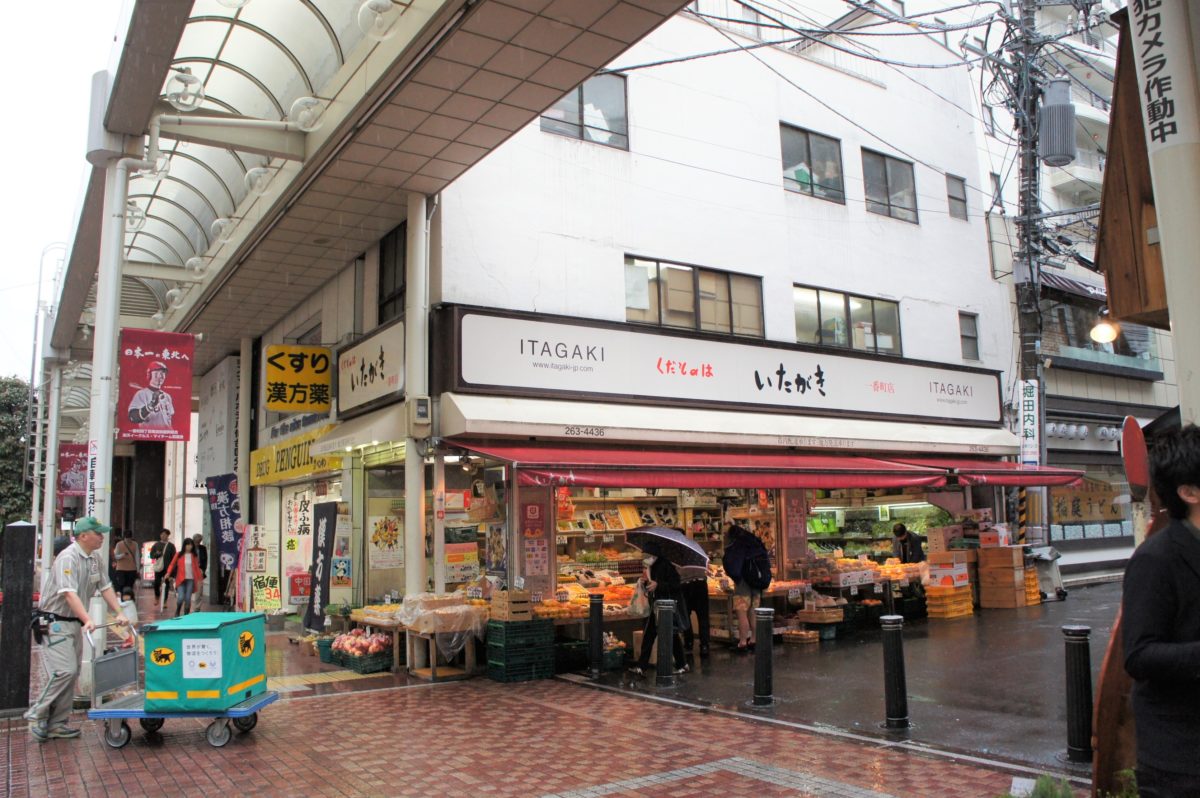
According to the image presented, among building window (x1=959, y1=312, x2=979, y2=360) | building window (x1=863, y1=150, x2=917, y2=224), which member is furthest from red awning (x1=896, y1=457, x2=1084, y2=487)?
building window (x1=863, y1=150, x2=917, y2=224)

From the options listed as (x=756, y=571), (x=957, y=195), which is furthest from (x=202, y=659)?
(x=957, y=195)

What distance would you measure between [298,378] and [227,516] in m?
3.24

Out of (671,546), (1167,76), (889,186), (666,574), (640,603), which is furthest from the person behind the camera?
(889,186)

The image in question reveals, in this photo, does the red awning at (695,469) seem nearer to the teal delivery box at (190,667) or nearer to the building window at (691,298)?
the building window at (691,298)

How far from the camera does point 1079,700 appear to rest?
6.62 meters

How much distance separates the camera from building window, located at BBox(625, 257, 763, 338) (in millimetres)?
14828

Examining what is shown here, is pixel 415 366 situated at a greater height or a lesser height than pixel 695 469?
greater

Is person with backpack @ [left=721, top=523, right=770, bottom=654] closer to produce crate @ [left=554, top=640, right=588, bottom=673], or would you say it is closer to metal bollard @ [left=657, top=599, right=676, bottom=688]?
produce crate @ [left=554, top=640, right=588, bottom=673]

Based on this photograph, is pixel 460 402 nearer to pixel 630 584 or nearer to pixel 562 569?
pixel 562 569

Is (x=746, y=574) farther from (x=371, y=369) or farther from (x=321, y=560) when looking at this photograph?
(x=321, y=560)

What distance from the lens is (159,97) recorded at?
10344mm

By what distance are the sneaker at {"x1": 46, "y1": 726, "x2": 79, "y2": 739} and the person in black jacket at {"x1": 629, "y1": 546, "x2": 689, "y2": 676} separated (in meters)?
6.18

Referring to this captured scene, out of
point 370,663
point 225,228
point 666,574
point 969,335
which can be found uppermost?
point 225,228

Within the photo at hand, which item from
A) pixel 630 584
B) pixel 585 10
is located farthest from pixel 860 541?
pixel 585 10
